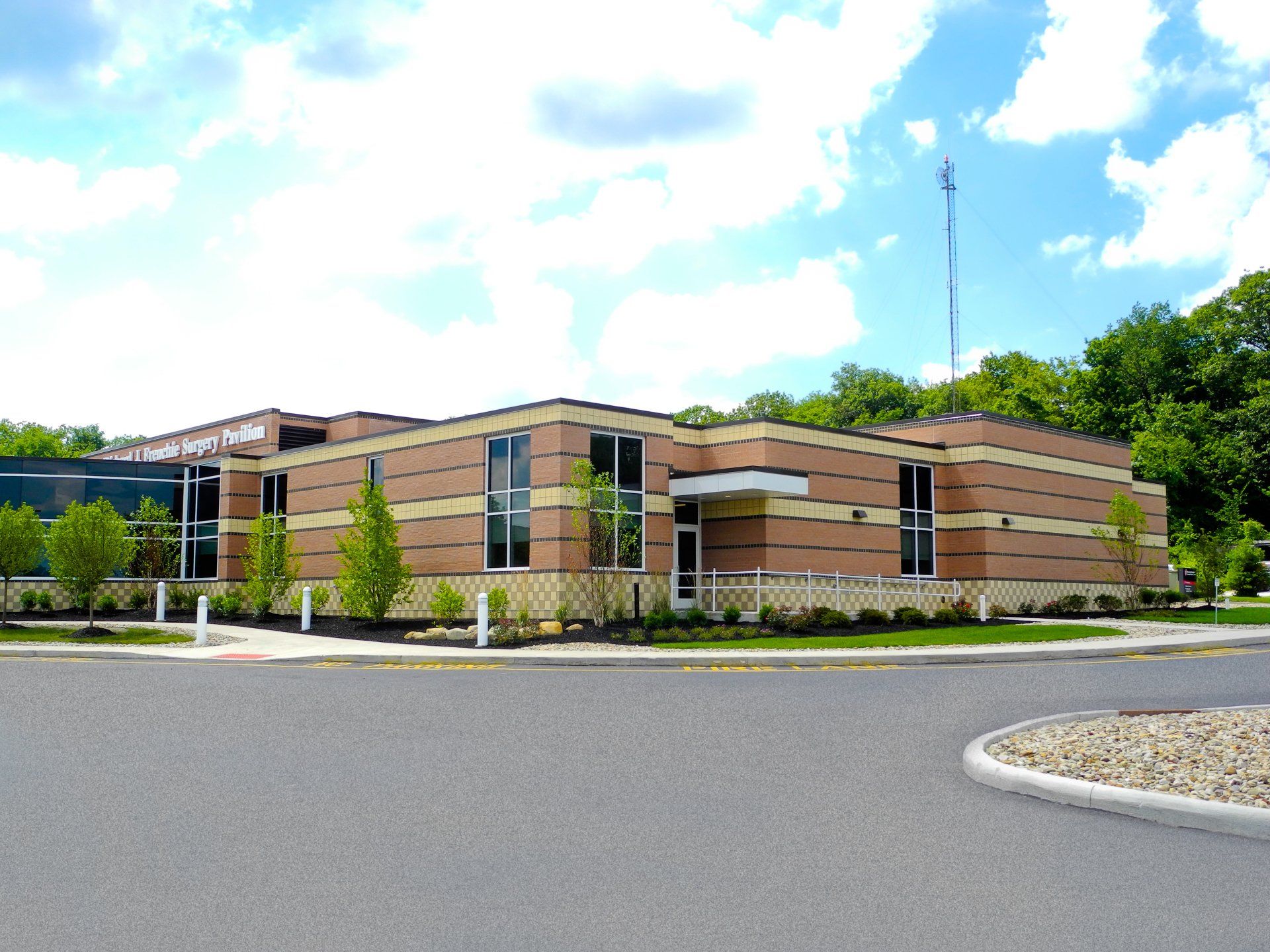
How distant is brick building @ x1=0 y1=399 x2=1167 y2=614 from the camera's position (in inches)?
1085

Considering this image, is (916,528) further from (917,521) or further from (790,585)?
(790,585)

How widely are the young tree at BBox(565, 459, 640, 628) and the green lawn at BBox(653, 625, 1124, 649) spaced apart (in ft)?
12.1

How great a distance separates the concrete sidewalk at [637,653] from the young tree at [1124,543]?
32.7 ft

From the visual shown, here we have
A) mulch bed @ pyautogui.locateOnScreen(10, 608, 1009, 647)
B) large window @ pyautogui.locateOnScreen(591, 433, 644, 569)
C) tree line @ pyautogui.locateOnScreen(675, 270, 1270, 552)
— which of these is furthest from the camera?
tree line @ pyautogui.locateOnScreen(675, 270, 1270, 552)

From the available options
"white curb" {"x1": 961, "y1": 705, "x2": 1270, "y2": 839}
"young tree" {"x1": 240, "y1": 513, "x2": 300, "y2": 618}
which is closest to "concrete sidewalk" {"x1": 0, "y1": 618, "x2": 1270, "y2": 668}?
"young tree" {"x1": 240, "y1": 513, "x2": 300, "y2": 618}

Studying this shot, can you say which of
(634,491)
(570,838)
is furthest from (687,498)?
(570,838)

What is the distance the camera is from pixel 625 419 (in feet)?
92.2

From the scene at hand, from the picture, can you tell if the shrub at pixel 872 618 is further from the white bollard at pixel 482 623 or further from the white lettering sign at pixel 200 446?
the white lettering sign at pixel 200 446

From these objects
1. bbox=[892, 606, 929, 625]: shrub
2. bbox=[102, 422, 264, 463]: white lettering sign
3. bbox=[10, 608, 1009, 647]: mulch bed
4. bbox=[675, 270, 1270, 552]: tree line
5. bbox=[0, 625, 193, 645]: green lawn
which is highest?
bbox=[675, 270, 1270, 552]: tree line

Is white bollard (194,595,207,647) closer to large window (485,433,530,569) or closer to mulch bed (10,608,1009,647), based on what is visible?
mulch bed (10,608,1009,647)

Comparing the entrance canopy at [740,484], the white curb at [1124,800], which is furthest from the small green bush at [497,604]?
the white curb at [1124,800]

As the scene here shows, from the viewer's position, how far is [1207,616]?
105ft

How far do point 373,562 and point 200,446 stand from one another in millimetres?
19238

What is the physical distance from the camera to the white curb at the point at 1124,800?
7336 millimetres
